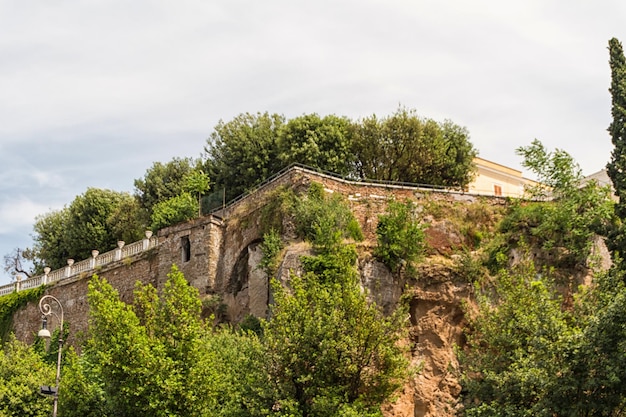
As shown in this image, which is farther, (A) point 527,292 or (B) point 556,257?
(B) point 556,257

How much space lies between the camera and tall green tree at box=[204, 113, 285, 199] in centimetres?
4100

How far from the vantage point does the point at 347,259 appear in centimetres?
2831

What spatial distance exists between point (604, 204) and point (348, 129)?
1277cm

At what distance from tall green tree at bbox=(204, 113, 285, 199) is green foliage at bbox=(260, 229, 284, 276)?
8.74 m

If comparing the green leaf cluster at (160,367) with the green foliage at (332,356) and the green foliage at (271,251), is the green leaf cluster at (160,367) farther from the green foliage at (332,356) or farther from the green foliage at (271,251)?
the green foliage at (271,251)

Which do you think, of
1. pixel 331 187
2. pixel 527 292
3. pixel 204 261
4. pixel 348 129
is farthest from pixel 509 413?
pixel 348 129

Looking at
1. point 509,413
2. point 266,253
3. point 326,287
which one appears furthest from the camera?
point 266,253

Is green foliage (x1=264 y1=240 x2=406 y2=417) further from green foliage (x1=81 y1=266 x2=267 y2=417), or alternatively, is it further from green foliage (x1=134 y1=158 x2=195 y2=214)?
green foliage (x1=134 y1=158 x2=195 y2=214)

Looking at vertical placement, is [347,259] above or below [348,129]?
below

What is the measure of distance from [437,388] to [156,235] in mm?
16119

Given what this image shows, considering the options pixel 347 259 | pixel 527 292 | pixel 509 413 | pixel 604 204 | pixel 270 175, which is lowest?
pixel 509 413

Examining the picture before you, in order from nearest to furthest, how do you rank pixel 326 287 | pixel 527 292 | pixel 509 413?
pixel 509 413 < pixel 527 292 < pixel 326 287

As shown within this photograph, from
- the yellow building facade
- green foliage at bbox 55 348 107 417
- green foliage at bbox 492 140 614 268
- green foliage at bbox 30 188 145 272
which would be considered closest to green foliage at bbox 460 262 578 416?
green foliage at bbox 492 140 614 268

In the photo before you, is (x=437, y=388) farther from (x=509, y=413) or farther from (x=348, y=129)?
(x=348, y=129)
